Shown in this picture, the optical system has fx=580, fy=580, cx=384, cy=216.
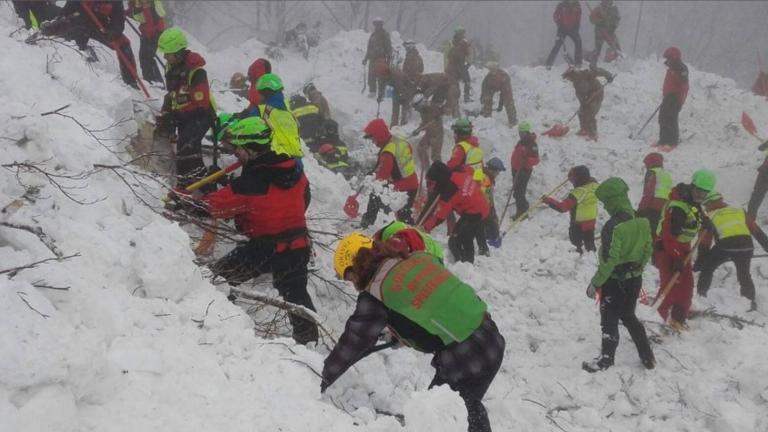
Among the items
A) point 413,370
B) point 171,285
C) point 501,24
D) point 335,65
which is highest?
point 171,285

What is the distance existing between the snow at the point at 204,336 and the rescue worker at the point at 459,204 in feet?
1.24

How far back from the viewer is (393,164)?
764cm

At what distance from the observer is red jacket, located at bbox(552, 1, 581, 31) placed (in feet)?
44.4

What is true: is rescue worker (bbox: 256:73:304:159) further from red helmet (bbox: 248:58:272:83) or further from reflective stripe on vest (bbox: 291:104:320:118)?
reflective stripe on vest (bbox: 291:104:320:118)

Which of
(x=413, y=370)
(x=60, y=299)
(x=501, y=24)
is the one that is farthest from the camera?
(x=501, y=24)

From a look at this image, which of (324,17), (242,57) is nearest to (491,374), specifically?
(242,57)

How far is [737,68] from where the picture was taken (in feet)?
118

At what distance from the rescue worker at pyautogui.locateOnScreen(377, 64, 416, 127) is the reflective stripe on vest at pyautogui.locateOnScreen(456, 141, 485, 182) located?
15.6 ft

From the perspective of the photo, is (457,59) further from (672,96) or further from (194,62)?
(194,62)

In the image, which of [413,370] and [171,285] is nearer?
[171,285]

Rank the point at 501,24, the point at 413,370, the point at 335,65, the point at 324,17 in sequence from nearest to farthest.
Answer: the point at 413,370
the point at 335,65
the point at 324,17
the point at 501,24

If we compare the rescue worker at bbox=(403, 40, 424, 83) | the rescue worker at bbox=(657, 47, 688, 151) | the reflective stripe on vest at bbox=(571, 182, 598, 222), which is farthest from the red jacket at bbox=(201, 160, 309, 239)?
the rescue worker at bbox=(657, 47, 688, 151)

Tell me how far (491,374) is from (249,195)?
6.73ft

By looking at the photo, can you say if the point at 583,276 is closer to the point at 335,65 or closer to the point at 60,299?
the point at 60,299
